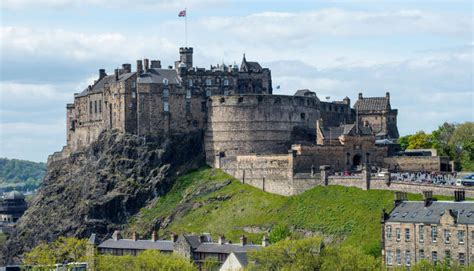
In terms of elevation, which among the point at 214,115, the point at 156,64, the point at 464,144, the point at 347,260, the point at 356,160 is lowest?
the point at 347,260

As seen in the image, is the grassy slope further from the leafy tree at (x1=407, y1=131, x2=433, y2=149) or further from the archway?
the leafy tree at (x1=407, y1=131, x2=433, y2=149)

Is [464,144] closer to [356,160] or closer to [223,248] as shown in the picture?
[356,160]

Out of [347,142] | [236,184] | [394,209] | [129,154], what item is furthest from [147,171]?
[394,209]

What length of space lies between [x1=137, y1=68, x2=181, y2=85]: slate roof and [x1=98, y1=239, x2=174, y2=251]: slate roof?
106 ft

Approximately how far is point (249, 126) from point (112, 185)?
2200 centimetres

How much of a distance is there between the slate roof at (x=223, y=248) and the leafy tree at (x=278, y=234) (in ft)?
16.6

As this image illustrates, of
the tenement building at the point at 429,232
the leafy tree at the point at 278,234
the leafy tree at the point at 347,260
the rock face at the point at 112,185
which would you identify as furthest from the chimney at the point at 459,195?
the rock face at the point at 112,185

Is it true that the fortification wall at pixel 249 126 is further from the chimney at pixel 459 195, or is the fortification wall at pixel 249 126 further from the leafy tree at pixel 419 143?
the chimney at pixel 459 195

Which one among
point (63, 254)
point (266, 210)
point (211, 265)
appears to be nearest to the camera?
point (211, 265)

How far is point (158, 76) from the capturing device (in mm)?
192500

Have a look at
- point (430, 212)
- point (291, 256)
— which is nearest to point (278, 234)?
point (430, 212)

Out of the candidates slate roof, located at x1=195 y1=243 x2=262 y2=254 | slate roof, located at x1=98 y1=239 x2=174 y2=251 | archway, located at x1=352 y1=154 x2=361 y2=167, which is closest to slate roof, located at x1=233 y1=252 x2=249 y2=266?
slate roof, located at x1=195 y1=243 x2=262 y2=254

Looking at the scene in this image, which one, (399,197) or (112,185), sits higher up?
(112,185)

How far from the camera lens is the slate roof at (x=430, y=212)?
135m
